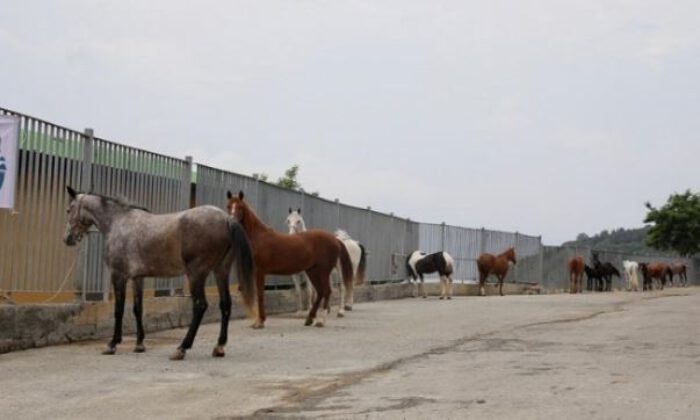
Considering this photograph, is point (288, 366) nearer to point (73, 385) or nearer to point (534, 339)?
point (73, 385)

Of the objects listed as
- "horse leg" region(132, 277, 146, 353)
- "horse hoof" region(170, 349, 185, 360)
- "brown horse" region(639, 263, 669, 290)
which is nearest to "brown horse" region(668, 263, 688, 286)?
"brown horse" region(639, 263, 669, 290)

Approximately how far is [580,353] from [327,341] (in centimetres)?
350

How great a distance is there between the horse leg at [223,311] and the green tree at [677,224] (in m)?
64.4

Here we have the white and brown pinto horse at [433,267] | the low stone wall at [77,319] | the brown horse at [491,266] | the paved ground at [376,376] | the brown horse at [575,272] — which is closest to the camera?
the paved ground at [376,376]

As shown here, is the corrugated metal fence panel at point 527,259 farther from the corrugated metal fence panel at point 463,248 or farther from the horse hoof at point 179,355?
the horse hoof at point 179,355

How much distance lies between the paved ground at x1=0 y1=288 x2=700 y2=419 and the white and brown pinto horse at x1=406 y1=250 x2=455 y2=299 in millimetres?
12971

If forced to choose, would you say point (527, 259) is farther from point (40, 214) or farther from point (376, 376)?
point (376, 376)

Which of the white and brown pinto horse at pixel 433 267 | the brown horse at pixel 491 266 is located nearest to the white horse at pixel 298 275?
the white and brown pinto horse at pixel 433 267

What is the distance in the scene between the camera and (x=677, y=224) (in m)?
70.4

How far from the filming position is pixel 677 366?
9219mm

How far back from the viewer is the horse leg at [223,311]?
1022cm

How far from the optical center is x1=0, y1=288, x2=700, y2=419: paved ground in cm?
677

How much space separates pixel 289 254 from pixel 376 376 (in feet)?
19.3

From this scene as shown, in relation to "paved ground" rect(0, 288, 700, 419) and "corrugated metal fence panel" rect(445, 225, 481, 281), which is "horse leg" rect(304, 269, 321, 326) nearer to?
"paved ground" rect(0, 288, 700, 419)
